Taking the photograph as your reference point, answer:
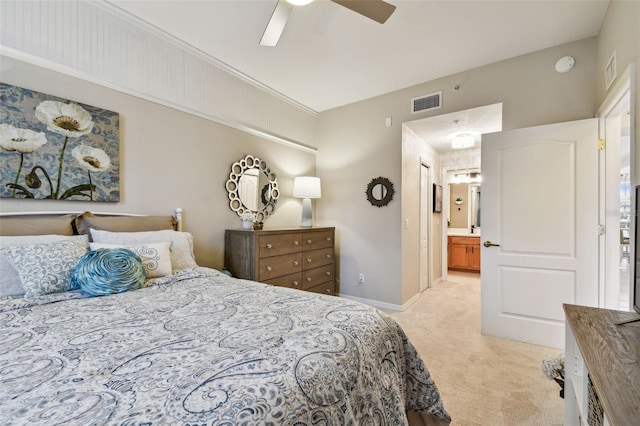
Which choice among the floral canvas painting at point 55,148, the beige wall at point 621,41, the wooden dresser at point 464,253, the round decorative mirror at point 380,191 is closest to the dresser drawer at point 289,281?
the round decorative mirror at point 380,191

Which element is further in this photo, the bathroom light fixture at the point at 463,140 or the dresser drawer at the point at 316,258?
the bathroom light fixture at the point at 463,140

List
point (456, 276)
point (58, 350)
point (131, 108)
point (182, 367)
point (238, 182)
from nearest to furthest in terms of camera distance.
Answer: point (182, 367), point (58, 350), point (131, 108), point (238, 182), point (456, 276)

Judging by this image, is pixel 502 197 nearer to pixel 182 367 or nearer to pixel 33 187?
pixel 182 367

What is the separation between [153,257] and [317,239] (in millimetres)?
1955

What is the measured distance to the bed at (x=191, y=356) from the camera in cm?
65

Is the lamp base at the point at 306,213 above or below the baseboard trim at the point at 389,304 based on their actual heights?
above

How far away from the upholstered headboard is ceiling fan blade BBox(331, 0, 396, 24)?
6.76 ft

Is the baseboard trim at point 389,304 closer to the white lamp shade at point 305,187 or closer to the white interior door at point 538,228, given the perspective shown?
the white interior door at point 538,228

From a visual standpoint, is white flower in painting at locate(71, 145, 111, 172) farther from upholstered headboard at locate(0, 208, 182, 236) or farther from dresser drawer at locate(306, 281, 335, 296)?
dresser drawer at locate(306, 281, 335, 296)

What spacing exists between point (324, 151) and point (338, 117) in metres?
0.53

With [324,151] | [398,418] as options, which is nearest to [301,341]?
[398,418]

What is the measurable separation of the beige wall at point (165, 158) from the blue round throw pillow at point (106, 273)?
69 centimetres

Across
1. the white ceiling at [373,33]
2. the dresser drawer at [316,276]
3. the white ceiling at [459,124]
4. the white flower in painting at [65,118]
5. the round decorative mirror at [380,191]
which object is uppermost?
the white ceiling at [373,33]

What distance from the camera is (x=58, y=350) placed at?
0.91m
